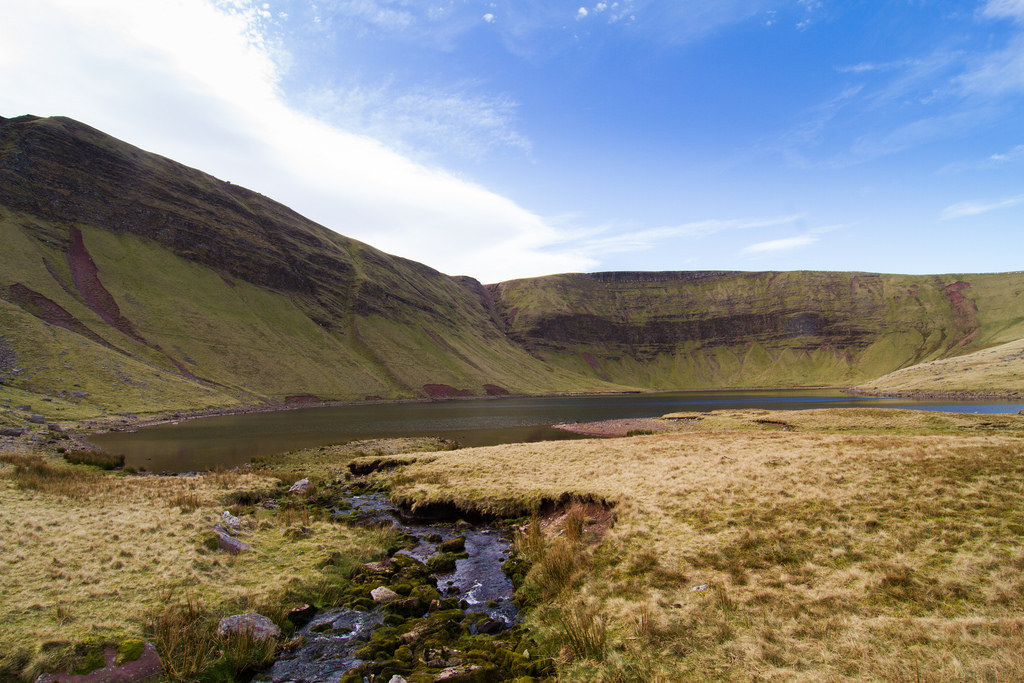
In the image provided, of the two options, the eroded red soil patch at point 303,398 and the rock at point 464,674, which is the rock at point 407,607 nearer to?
the rock at point 464,674

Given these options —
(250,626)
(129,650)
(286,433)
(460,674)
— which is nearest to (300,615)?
(250,626)

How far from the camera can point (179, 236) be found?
449ft

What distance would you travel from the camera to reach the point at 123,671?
9.67 metres

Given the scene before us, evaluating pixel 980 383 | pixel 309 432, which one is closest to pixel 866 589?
pixel 309 432

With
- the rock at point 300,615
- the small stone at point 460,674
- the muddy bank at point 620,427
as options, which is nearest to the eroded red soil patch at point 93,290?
the muddy bank at point 620,427

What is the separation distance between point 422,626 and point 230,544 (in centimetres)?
880

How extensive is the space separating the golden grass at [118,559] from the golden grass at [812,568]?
374 inches

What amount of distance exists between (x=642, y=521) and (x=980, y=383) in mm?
125694

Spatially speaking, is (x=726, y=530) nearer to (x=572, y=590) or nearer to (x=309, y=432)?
(x=572, y=590)

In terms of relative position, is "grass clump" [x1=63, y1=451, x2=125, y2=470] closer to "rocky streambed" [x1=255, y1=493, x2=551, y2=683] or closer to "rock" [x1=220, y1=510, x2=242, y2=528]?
"rock" [x1=220, y1=510, x2=242, y2=528]

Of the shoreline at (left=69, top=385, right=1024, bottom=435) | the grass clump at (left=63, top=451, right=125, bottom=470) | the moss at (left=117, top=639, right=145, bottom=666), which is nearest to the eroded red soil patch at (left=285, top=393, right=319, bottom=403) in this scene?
the shoreline at (left=69, top=385, right=1024, bottom=435)

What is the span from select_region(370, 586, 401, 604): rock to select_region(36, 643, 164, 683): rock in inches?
240

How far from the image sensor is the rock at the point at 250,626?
11719mm

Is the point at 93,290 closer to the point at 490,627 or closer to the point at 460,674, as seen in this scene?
the point at 490,627
